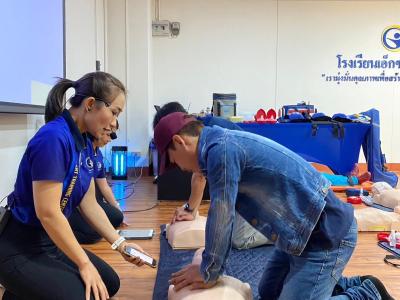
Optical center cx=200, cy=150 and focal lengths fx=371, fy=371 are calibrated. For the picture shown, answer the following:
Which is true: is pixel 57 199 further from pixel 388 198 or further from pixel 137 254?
pixel 388 198

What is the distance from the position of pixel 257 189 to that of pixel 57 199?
2.12ft

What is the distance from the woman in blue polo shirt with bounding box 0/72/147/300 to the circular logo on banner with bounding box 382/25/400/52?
5.45 metres

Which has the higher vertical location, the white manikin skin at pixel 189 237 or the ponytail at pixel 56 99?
the ponytail at pixel 56 99

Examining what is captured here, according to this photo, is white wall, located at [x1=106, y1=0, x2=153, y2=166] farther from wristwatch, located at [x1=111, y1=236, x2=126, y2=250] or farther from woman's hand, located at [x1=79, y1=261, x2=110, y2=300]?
woman's hand, located at [x1=79, y1=261, x2=110, y2=300]

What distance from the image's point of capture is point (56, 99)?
137 cm

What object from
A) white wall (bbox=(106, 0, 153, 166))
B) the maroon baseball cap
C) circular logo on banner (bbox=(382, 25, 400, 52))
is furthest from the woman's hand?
circular logo on banner (bbox=(382, 25, 400, 52))

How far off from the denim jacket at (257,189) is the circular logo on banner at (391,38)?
534 cm

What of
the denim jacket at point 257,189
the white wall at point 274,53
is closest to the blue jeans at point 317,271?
the denim jacket at point 257,189

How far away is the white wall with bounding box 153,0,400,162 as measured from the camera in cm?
554

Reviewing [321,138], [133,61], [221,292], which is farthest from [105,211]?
[133,61]

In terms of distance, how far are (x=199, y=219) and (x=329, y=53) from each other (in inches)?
172

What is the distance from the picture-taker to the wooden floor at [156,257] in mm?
1673

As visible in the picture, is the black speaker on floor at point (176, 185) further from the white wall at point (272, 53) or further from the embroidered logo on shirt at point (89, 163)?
the white wall at point (272, 53)

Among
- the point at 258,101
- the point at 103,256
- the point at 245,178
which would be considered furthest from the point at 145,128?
the point at 245,178
